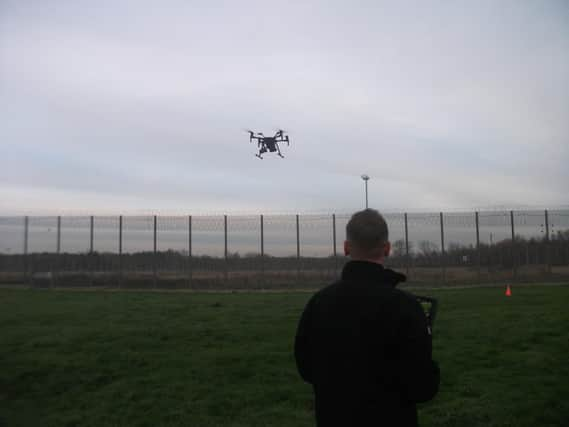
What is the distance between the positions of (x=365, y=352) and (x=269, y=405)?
146 inches

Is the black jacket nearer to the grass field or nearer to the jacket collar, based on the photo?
the jacket collar

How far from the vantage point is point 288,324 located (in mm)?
9609

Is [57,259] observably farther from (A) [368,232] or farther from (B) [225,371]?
(A) [368,232]

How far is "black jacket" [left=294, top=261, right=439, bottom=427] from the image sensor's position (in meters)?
2.12

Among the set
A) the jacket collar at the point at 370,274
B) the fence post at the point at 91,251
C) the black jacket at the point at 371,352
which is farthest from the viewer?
the fence post at the point at 91,251

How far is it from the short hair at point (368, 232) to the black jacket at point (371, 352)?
77mm

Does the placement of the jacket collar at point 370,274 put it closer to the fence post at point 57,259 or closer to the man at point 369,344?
the man at point 369,344

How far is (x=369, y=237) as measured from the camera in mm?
2309

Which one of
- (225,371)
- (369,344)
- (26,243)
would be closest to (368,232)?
(369,344)

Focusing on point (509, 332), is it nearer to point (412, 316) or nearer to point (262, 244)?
point (412, 316)

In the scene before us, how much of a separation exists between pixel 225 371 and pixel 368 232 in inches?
192

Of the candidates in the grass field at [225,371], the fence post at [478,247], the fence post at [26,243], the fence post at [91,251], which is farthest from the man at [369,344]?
the fence post at [26,243]

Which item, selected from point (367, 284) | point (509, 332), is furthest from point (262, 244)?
point (367, 284)

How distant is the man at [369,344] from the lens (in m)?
2.12
